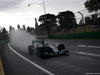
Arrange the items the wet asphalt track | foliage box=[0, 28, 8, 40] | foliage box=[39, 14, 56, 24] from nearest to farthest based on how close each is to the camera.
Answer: the wet asphalt track → foliage box=[39, 14, 56, 24] → foliage box=[0, 28, 8, 40]

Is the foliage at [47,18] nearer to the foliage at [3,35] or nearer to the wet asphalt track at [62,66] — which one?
the wet asphalt track at [62,66]

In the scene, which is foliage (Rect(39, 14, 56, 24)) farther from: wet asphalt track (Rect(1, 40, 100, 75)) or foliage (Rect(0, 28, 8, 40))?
foliage (Rect(0, 28, 8, 40))

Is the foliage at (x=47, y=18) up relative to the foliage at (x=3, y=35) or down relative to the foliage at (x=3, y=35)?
up

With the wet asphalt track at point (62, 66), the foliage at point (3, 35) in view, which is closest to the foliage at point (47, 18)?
the wet asphalt track at point (62, 66)

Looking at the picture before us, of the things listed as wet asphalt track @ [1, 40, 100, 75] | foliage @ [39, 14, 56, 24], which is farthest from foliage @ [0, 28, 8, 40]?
wet asphalt track @ [1, 40, 100, 75]

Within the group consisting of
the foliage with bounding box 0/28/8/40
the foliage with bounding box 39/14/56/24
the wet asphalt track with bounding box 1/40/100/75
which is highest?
the foliage with bounding box 39/14/56/24

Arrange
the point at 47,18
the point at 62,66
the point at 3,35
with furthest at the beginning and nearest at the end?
the point at 3,35, the point at 47,18, the point at 62,66

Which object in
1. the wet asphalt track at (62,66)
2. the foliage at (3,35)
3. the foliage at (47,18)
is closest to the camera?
the wet asphalt track at (62,66)

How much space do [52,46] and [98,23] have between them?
11.9 m

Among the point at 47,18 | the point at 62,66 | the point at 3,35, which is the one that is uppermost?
the point at 47,18

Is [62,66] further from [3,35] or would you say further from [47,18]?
[3,35]

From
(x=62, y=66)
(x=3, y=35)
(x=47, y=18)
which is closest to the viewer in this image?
(x=62, y=66)

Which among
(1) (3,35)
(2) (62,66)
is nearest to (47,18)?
(2) (62,66)

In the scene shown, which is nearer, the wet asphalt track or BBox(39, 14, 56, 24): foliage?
the wet asphalt track
